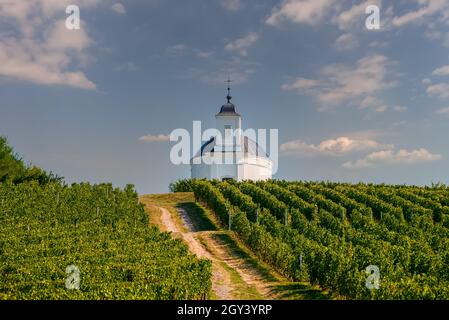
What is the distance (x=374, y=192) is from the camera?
44.5 meters

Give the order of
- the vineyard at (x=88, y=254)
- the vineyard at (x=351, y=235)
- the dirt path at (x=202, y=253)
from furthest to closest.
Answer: the dirt path at (x=202, y=253)
the vineyard at (x=351, y=235)
the vineyard at (x=88, y=254)

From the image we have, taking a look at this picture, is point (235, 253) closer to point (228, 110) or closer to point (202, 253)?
point (202, 253)

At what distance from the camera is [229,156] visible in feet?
206

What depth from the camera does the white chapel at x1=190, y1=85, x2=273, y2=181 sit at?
62.7 meters

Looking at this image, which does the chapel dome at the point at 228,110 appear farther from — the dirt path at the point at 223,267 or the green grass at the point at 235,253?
the dirt path at the point at 223,267

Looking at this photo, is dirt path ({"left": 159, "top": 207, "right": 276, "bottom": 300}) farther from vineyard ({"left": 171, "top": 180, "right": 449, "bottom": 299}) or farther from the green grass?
vineyard ({"left": 171, "top": 180, "right": 449, "bottom": 299})

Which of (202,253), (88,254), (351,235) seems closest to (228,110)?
(202,253)

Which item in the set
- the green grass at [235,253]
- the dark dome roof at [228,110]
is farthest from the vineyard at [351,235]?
the dark dome roof at [228,110]

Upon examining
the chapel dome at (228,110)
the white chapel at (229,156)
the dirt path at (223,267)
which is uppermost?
the chapel dome at (228,110)

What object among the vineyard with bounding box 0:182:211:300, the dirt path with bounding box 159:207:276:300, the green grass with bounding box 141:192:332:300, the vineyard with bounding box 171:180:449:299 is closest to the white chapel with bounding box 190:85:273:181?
the green grass with bounding box 141:192:332:300

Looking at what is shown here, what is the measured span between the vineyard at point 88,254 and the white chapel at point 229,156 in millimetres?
21421

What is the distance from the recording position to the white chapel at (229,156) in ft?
206

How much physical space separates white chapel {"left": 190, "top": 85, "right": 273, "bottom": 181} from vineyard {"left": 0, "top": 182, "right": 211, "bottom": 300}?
2142 cm
